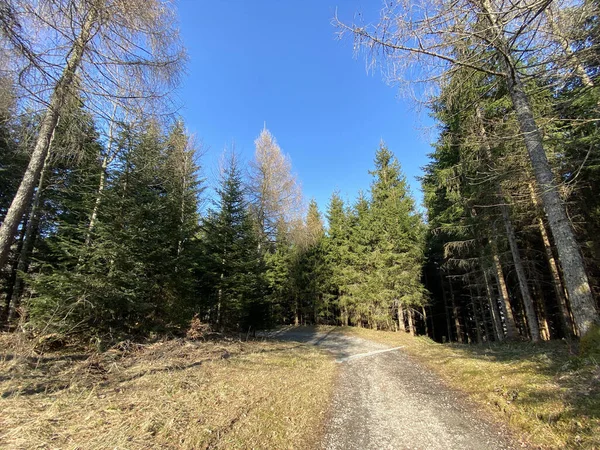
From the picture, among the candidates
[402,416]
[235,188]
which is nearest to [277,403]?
[402,416]

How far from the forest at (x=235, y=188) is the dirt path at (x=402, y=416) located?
301cm

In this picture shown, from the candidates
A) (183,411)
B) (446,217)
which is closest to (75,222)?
(183,411)

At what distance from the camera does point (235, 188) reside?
44.0 feet

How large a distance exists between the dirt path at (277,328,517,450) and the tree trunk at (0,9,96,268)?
19.8 ft

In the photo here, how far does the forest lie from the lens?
15.1 feet

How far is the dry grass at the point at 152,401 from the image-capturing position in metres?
3.11

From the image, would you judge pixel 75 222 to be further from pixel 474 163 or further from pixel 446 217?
pixel 446 217

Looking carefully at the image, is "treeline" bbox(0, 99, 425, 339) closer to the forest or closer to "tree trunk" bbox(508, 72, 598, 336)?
the forest

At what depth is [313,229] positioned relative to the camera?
19719 millimetres

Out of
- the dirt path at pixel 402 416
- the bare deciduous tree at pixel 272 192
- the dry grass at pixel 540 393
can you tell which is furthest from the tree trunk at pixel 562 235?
the bare deciduous tree at pixel 272 192

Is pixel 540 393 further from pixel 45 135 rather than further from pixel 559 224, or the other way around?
pixel 45 135

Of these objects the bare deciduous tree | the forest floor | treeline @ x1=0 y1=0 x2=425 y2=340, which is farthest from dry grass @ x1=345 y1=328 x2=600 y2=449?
the bare deciduous tree

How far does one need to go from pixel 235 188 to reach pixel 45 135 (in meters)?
8.38

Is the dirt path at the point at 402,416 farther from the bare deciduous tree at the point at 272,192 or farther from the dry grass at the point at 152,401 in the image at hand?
the bare deciduous tree at the point at 272,192
